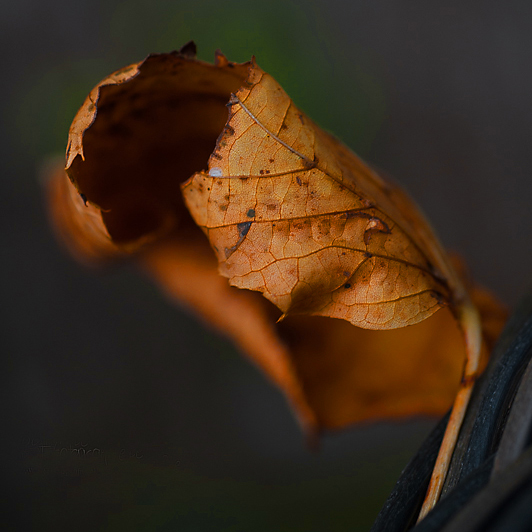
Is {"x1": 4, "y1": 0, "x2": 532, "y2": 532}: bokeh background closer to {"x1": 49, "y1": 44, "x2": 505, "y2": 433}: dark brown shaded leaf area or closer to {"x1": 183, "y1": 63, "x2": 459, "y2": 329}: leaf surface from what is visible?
{"x1": 49, "y1": 44, "x2": 505, "y2": 433}: dark brown shaded leaf area

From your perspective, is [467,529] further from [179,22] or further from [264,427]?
[179,22]

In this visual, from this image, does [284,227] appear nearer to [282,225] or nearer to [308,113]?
[282,225]

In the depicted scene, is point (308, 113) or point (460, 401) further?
point (308, 113)

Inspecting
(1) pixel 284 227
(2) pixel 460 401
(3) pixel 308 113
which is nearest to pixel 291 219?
(1) pixel 284 227

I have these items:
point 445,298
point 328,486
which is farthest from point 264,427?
point 445,298

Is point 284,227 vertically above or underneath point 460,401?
above

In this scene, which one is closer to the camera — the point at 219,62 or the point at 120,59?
the point at 219,62
